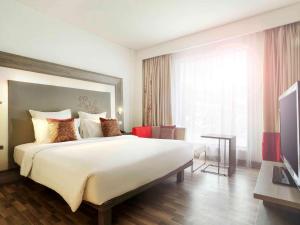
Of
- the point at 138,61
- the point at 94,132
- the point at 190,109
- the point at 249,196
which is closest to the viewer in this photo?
the point at 249,196

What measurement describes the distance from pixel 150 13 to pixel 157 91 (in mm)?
1918

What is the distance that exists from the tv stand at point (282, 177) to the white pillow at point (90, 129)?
9.25 ft

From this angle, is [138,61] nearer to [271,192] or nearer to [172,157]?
[172,157]

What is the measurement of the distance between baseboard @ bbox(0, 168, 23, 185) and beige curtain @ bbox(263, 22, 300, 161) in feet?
13.3

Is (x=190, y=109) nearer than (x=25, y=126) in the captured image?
No

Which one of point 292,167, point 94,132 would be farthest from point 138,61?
point 292,167

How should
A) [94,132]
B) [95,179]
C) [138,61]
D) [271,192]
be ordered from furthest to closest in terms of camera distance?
[138,61]
[94,132]
[95,179]
[271,192]

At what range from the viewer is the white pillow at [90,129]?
3.46 metres

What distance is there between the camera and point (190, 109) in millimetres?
4363

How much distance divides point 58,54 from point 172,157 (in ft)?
9.12

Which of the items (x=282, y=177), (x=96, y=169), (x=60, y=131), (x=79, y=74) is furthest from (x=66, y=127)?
(x=282, y=177)

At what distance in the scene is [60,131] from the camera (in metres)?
2.84

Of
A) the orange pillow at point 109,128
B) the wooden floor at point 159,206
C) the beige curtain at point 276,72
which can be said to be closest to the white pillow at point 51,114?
the orange pillow at point 109,128

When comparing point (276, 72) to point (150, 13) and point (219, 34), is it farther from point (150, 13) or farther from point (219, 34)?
point (150, 13)
